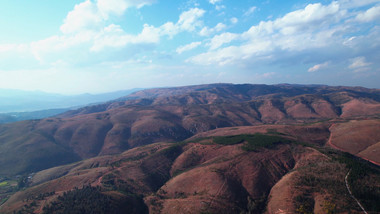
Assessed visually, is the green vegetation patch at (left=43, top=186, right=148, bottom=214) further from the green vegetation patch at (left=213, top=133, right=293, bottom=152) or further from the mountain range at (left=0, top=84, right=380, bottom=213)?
the green vegetation patch at (left=213, top=133, right=293, bottom=152)

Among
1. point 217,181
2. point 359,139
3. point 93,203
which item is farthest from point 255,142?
point 93,203

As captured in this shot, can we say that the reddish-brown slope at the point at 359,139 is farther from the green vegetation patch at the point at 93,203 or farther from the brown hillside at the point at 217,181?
the green vegetation patch at the point at 93,203

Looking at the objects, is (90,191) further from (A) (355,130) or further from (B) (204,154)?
(A) (355,130)

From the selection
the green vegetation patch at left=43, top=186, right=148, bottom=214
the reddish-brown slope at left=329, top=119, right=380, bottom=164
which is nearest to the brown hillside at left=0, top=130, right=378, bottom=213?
the green vegetation patch at left=43, top=186, right=148, bottom=214

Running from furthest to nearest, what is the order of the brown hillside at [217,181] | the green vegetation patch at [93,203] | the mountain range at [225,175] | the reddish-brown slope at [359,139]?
the reddish-brown slope at [359,139] → the green vegetation patch at [93,203] → the brown hillside at [217,181] → the mountain range at [225,175]

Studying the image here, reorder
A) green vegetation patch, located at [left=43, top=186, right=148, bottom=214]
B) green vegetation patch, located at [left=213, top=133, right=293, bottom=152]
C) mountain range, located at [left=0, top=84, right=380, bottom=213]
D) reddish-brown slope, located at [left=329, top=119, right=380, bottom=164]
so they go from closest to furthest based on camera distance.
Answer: mountain range, located at [left=0, top=84, right=380, bottom=213], green vegetation patch, located at [left=43, top=186, right=148, bottom=214], green vegetation patch, located at [left=213, top=133, right=293, bottom=152], reddish-brown slope, located at [left=329, top=119, right=380, bottom=164]

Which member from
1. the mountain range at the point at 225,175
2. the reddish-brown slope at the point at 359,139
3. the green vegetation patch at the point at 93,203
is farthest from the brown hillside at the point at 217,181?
the reddish-brown slope at the point at 359,139

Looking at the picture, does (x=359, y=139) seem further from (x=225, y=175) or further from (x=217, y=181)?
(x=217, y=181)

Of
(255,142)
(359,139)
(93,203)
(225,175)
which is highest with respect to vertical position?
(255,142)

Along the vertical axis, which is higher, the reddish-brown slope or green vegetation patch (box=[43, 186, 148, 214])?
the reddish-brown slope

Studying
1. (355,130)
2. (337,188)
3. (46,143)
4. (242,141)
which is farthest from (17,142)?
(355,130)

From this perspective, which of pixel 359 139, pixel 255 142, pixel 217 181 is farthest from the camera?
pixel 359 139
